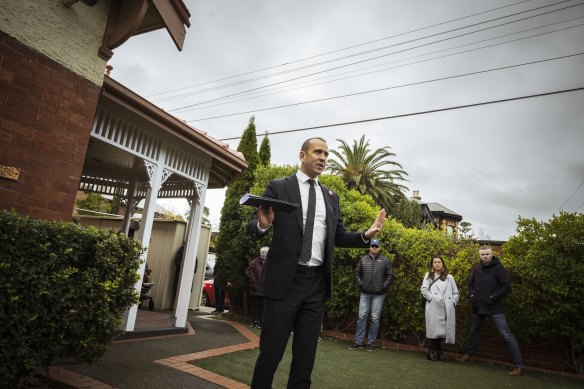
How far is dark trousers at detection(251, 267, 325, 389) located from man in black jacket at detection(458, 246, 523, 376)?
15.3ft

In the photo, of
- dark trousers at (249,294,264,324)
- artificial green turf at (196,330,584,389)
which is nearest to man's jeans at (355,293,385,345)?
artificial green turf at (196,330,584,389)

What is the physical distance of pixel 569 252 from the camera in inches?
240

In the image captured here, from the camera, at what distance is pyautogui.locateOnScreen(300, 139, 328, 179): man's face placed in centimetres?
273

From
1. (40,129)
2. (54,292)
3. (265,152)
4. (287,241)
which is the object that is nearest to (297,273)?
(287,241)

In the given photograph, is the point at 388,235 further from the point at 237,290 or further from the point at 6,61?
the point at 6,61

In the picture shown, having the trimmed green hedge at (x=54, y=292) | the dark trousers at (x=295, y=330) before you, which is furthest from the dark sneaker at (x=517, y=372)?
the trimmed green hedge at (x=54, y=292)

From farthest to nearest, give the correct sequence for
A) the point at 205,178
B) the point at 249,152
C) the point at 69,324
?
the point at 249,152, the point at 205,178, the point at 69,324

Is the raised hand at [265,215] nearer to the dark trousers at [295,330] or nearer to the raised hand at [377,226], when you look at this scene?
the dark trousers at [295,330]

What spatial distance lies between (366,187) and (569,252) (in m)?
22.5

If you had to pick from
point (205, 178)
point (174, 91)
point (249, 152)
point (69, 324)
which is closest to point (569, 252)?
point (205, 178)

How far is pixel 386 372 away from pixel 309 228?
3.45 meters

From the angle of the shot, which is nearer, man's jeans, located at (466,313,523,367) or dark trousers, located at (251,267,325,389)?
dark trousers, located at (251,267,325,389)

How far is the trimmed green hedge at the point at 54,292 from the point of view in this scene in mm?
2461

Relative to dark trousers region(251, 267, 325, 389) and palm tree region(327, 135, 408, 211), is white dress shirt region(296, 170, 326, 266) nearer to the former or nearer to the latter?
dark trousers region(251, 267, 325, 389)
